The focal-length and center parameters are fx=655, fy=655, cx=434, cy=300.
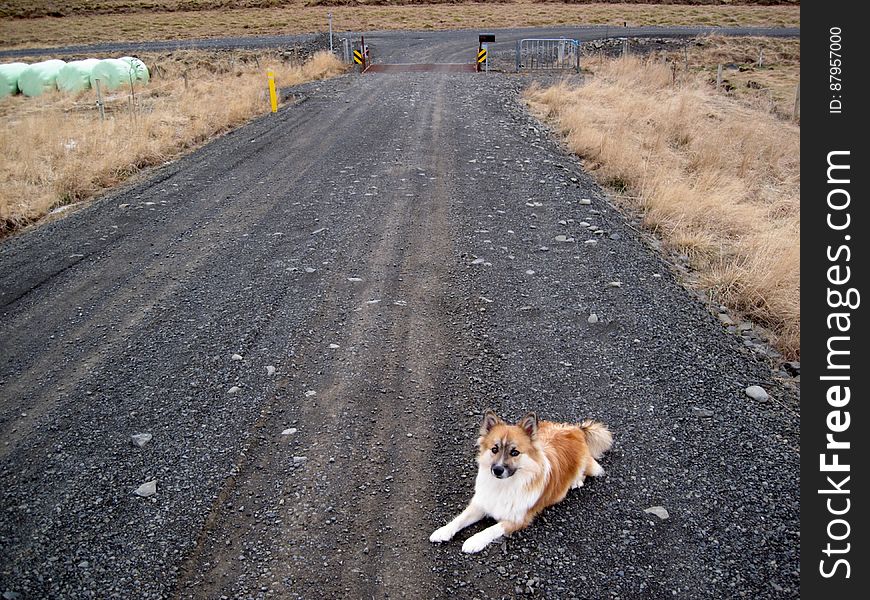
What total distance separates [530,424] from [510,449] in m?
0.20

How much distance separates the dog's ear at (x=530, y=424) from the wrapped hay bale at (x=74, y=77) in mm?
26702

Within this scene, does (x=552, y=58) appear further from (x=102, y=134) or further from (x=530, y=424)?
(x=530, y=424)

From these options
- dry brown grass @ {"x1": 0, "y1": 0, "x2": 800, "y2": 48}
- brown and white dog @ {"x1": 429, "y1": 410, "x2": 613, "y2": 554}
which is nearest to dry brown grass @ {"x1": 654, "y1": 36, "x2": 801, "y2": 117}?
dry brown grass @ {"x1": 0, "y1": 0, "x2": 800, "y2": 48}

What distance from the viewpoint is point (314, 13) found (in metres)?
47.2

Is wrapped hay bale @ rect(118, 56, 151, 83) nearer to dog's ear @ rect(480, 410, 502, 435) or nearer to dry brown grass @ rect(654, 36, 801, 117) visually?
dry brown grass @ rect(654, 36, 801, 117)

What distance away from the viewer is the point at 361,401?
525 cm

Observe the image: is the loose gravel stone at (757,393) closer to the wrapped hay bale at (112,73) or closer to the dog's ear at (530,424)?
the dog's ear at (530,424)

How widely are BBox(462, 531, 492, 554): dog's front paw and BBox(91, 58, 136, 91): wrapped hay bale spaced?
87.4 ft

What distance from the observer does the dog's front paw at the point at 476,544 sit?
379cm

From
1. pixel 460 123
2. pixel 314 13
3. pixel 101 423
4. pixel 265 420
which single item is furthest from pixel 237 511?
pixel 314 13

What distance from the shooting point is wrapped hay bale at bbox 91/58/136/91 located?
25531mm

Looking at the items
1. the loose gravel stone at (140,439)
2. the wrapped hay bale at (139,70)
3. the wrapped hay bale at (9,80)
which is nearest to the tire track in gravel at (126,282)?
the loose gravel stone at (140,439)

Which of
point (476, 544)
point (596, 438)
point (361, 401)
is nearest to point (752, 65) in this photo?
point (596, 438)

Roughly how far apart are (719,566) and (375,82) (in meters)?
19.3
